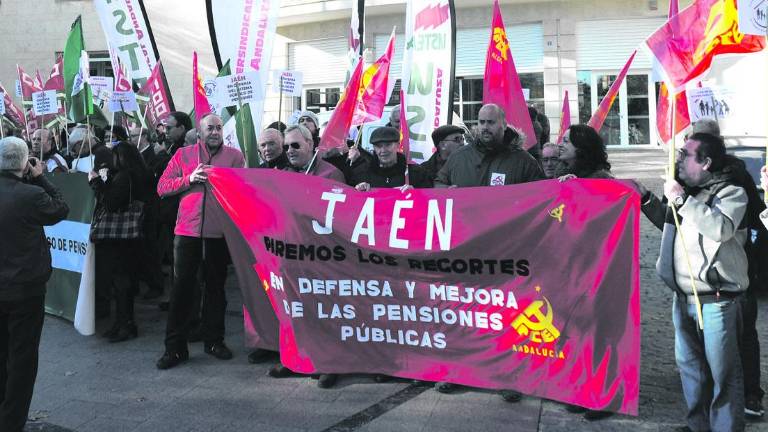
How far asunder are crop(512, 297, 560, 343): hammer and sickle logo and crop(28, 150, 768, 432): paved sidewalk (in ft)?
1.65

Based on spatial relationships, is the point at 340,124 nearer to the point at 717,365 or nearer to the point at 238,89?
the point at 238,89

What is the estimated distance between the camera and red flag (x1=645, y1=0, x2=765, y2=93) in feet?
13.7

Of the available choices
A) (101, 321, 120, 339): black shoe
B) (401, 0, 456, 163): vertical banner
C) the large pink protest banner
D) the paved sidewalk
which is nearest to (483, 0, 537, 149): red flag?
(401, 0, 456, 163): vertical banner

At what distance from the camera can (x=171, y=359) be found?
224 inches

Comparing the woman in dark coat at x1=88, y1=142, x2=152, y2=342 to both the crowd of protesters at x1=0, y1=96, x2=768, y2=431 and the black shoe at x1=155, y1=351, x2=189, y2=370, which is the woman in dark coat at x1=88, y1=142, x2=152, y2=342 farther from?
the black shoe at x1=155, y1=351, x2=189, y2=370

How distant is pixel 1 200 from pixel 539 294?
346 centimetres

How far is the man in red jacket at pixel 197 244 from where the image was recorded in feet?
18.7

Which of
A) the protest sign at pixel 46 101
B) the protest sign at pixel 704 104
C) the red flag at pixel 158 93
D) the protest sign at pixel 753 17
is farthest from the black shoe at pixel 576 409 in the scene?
the protest sign at pixel 46 101

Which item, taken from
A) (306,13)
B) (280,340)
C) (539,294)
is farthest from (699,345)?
(306,13)

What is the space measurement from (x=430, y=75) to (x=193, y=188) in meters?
2.87

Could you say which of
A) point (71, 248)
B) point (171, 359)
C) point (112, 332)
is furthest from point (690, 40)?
point (71, 248)

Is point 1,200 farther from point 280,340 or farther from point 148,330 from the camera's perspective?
point 148,330

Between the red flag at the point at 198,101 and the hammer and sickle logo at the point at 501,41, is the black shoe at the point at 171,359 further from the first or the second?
the hammer and sickle logo at the point at 501,41

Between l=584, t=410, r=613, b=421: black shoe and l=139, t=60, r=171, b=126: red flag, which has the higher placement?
l=139, t=60, r=171, b=126: red flag
